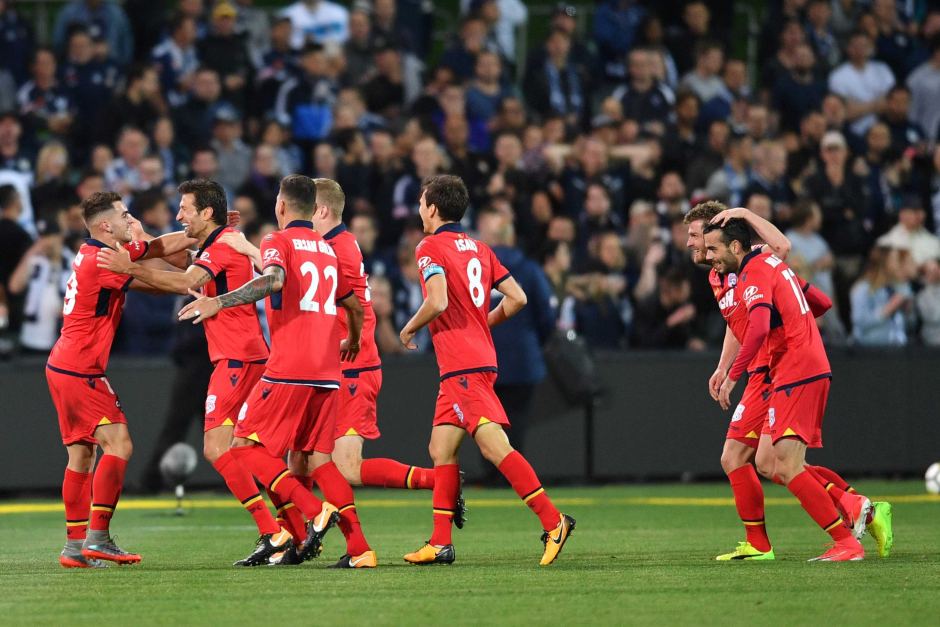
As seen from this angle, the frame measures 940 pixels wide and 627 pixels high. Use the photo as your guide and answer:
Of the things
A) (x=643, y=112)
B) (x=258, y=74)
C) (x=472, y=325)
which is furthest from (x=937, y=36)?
(x=472, y=325)

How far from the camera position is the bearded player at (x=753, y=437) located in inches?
384

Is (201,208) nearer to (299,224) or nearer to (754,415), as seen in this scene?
(299,224)

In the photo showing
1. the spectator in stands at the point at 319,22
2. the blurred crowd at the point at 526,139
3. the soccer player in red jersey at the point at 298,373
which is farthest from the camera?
the spectator in stands at the point at 319,22

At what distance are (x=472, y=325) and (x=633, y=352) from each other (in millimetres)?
7667

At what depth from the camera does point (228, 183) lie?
18.3 m

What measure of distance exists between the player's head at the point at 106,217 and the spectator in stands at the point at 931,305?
10640mm

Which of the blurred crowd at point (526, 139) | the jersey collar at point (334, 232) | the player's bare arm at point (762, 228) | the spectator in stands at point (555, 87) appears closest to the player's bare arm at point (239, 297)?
the jersey collar at point (334, 232)

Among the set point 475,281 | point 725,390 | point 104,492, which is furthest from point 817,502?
point 104,492

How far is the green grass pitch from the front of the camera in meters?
7.39

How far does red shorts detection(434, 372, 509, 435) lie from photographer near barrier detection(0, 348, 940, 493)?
23.3ft

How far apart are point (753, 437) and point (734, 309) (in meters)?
0.82

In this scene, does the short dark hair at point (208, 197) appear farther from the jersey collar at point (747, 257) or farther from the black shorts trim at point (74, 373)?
the jersey collar at point (747, 257)

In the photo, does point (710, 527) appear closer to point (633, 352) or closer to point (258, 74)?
point (633, 352)

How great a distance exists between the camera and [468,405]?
949cm
